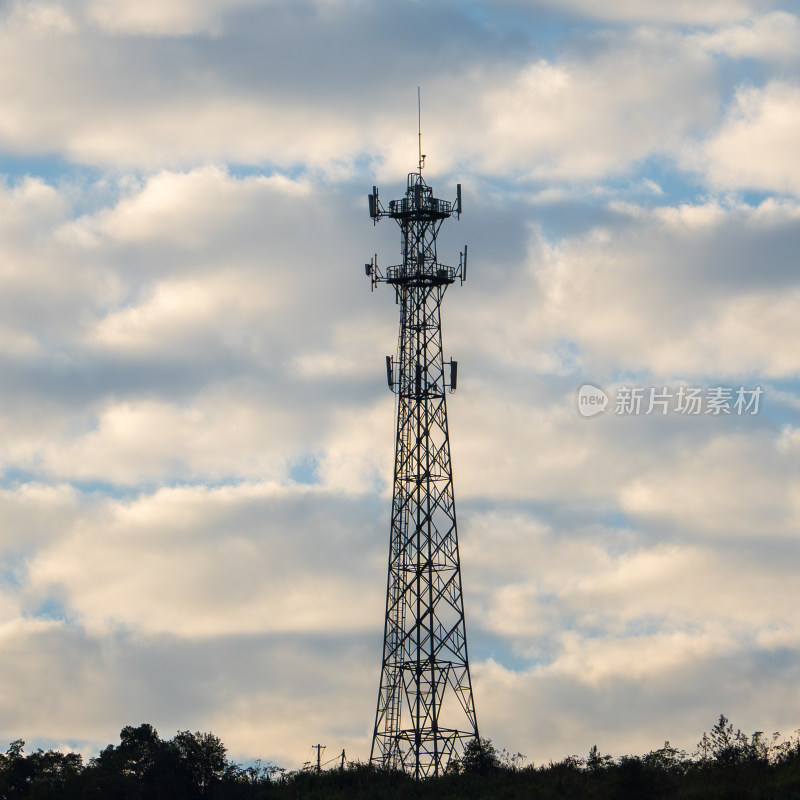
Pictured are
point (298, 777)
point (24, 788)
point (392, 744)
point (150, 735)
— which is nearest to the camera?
point (392, 744)

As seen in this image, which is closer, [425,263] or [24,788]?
[425,263]

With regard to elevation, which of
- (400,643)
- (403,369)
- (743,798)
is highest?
(403,369)

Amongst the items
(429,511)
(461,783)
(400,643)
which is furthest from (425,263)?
(461,783)

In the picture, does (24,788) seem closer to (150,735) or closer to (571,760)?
(150,735)

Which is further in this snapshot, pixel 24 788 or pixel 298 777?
→ pixel 24 788

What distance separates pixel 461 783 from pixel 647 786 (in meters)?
12.1

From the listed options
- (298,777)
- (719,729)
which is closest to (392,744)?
(298,777)

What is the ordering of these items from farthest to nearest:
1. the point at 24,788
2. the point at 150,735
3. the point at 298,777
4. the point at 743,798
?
the point at 150,735
the point at 24,788
the point at 298,777
the point at 743,798

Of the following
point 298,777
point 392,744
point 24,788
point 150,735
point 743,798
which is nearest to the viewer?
point 743,798

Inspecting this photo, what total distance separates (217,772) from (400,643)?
1549cm

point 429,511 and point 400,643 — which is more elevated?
point 429,511

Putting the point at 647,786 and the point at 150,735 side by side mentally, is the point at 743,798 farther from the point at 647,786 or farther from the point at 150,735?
the point at 150,735

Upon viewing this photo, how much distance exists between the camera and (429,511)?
86875mm

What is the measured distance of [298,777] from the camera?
92750 mm
